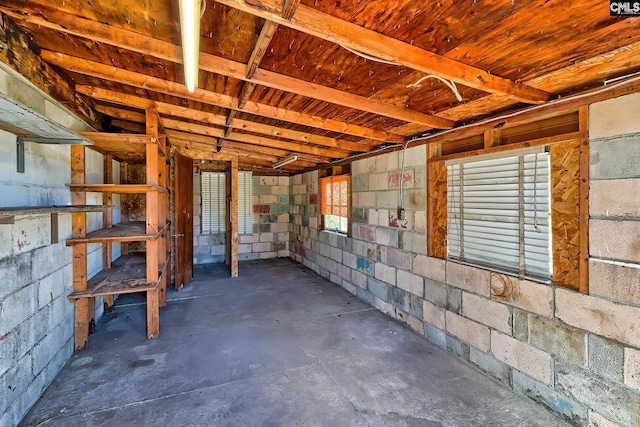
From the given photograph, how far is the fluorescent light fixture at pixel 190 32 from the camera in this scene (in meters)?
1.16

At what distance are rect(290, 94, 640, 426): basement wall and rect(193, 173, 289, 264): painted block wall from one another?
436 cm

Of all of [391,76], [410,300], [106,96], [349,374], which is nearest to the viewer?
[391,76]

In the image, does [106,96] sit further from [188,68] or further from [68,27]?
[188,68]

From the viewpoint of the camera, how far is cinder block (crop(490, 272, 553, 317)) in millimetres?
2178

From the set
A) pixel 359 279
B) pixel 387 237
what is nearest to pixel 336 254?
pixel 359 279

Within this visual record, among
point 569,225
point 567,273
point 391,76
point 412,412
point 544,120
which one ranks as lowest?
point 412,412

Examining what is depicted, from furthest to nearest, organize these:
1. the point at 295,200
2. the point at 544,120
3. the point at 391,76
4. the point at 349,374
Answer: the point at 295,200
the point at 349,374
the point at 544,120
the point at 391,76

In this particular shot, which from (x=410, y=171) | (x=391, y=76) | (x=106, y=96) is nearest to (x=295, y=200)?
(x=410, y=171)

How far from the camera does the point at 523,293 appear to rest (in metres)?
2.33

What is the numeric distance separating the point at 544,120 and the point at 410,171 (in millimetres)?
1421

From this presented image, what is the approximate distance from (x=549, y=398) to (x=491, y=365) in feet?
1.51

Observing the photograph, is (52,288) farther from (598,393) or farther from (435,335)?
(598,393)

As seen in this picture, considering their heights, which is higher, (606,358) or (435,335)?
(606,358)

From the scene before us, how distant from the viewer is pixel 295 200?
7.37m
